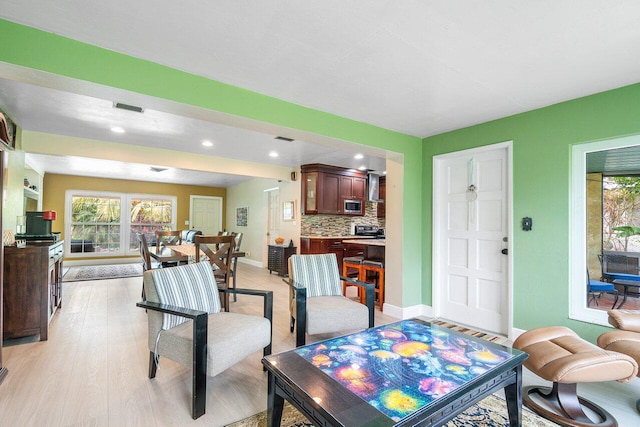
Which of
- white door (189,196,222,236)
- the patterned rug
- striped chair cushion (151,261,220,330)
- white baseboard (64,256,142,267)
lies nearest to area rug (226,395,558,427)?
the patterned rug

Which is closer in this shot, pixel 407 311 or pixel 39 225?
pixel 39 225

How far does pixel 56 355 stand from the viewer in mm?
2770

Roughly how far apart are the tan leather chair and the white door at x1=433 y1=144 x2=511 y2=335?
3.46 ft

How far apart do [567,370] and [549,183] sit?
76.4 inches

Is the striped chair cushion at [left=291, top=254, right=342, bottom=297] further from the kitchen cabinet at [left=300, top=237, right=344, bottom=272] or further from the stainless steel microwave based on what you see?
the stainless steel microwave

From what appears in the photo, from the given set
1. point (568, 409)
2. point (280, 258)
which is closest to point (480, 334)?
point (568, 409)

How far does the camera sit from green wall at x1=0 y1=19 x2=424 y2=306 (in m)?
1.96

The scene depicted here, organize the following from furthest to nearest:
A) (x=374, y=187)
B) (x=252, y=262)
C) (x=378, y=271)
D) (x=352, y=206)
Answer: (x=252, y=262)
(x=374, y=187)
(x=352, y=206)
(x=378, y=271)

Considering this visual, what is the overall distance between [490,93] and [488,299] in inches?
89.1

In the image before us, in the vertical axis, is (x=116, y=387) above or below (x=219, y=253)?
below

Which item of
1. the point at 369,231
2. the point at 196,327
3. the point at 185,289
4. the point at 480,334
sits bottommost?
the point at 480,334

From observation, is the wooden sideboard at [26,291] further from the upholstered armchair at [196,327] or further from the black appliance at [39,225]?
the upholstered armchair at [196,327]

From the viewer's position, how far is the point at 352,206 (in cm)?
699

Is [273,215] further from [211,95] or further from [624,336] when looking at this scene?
[624,336]
